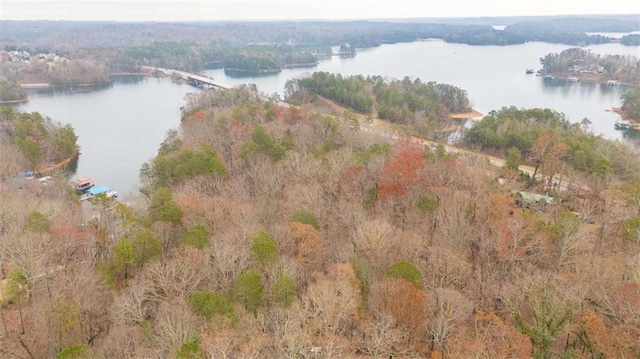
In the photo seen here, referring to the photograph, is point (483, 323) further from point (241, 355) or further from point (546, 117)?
point (546, 117)

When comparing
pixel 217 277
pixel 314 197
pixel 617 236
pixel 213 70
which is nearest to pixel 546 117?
pixel 617 236

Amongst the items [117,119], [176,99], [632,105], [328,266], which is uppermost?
[632,105]

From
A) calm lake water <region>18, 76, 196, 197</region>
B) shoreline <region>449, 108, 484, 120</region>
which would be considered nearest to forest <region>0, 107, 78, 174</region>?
calm lake water <region>18, 76, 196, 197</region>

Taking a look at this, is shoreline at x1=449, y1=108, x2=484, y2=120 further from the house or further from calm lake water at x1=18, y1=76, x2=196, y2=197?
calm lake water at x1=18, y1=76, x2=196, y2=197

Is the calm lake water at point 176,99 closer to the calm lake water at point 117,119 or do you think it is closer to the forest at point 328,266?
the calm lake water at point 117,119

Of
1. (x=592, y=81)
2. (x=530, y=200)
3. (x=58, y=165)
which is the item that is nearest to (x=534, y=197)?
(x=530, y=200)

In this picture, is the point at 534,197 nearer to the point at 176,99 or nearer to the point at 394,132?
the point at 394,132
